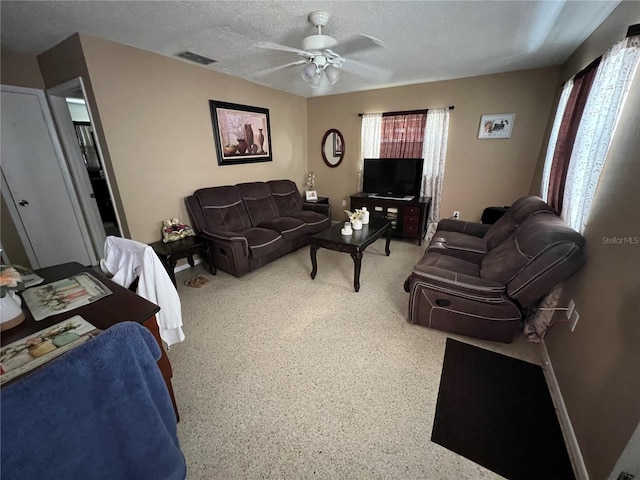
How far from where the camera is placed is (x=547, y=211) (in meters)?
2.24

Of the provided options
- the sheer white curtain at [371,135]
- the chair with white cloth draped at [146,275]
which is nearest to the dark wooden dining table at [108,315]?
the chair with white cloth draped at [146,275]

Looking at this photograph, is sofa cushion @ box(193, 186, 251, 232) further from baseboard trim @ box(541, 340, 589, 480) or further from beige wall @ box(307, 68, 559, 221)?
baseboard trim @ box(541, 340, 589, 480)

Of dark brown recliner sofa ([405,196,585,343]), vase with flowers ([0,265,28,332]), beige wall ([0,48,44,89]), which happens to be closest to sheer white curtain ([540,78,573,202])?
dark brown recliner sofa ([405,196,585,343])

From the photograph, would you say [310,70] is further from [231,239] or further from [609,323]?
[609,323]

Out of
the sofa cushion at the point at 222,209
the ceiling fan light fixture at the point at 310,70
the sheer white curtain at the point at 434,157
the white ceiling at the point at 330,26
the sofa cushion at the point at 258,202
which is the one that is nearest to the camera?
the white ceiling at the point at 330,26

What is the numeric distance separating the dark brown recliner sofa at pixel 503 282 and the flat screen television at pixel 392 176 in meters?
1.95

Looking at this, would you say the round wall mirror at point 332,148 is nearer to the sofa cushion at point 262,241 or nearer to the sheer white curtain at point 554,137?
the sofa cushion at point 262,241

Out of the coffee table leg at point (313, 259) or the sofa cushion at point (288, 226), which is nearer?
the coffee table leg at point (313, 259)

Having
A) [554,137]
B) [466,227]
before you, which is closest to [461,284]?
[466,227]

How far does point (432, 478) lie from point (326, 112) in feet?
16.7

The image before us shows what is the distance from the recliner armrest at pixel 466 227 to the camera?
10.1ft

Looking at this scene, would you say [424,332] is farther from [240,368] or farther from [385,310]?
[240,368]

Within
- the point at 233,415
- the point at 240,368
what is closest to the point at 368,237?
the point at 240,368

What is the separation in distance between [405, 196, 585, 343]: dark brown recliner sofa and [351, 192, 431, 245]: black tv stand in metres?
1.66
